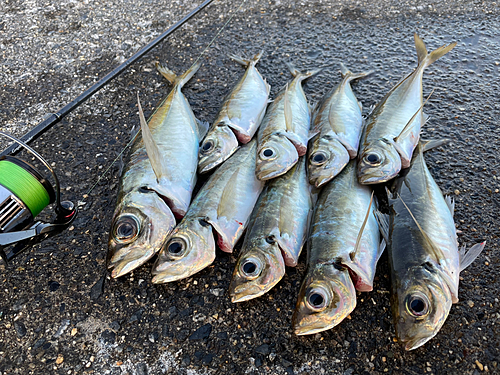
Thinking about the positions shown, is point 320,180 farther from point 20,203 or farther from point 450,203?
point 20,203

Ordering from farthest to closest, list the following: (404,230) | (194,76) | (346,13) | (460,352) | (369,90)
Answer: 1. (346,13)
2. (194,76)
3. (369,90)
4. (404,230)
5. (460,352)

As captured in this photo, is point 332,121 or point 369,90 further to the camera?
point 369,90

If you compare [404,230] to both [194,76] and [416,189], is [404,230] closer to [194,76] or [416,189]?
[416,189]

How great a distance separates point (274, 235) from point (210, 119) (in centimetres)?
163

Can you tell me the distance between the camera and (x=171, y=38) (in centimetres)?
432

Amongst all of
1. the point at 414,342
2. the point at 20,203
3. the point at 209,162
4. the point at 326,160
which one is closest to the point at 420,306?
the point at 414,342

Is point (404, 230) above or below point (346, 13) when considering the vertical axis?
below

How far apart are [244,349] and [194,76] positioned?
2859 mm

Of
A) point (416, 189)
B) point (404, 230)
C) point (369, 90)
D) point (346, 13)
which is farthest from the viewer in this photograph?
point (346, 13)

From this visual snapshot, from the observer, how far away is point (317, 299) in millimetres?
1885

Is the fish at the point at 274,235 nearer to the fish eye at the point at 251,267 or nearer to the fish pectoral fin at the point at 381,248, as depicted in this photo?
the fish eye at the point at 251,267

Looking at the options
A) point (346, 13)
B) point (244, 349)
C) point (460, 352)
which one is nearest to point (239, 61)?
point (346, 13)

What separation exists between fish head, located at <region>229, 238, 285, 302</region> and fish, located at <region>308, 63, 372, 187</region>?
0.66 metres

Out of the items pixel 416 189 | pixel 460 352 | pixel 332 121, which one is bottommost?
pixel 460 352
